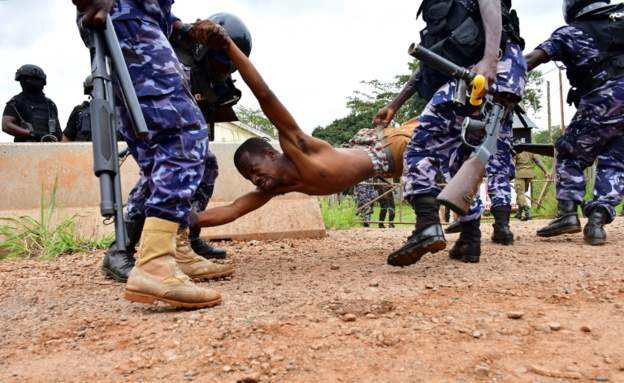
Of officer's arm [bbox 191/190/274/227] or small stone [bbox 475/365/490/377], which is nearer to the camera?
small stone [bbox 475/365/490/377]

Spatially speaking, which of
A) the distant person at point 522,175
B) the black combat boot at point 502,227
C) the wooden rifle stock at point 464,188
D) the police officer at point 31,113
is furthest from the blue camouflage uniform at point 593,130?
the distant person at point 522,175

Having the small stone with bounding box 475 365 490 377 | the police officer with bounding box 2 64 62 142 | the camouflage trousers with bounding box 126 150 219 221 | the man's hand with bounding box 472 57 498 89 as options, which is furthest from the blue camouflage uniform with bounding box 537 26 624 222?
the police officer with bounding box 2 64 62 142

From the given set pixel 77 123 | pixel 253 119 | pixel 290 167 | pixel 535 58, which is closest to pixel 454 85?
pixel 290 167

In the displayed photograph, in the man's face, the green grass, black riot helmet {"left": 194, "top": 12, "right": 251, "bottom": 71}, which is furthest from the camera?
the green grass

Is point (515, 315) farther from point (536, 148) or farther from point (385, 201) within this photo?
point (385, 201)

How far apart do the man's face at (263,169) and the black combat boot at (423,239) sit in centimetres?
79

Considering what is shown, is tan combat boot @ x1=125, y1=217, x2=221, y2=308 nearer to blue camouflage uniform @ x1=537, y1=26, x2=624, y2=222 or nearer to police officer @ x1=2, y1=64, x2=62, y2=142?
blue camouflage uniform @ x1=537, y1=26, x2=624, y2=222

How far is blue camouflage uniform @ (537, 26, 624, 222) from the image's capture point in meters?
3.51

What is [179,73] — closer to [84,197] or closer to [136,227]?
[136,227]

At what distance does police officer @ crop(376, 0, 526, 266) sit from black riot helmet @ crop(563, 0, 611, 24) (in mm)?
855

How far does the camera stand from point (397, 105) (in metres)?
3.58

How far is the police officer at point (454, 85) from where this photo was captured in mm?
2689

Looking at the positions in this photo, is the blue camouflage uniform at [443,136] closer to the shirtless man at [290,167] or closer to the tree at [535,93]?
the shirtless man at [290,167]

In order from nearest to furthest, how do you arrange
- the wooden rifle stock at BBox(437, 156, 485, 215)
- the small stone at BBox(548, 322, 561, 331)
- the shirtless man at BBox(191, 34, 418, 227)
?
the small stone at BBox(548, 322, 561, 331)
the wooden rifle stock at BBox(437, 156, 485, 215)
the shirtless man at BBox(191, 34, 418, 227)
